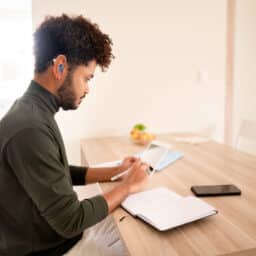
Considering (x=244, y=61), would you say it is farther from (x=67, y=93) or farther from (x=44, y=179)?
(x=44, y=179)

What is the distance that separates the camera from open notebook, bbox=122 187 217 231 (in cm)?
85

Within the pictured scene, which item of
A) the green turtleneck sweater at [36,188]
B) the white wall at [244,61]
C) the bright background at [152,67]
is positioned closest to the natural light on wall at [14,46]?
the bright background at [152,67]

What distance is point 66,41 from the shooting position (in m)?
0.93

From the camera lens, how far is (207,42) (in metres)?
2.38

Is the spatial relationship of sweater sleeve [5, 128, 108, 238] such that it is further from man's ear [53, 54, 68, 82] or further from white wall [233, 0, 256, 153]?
white wall [233, 0, 256, 153]

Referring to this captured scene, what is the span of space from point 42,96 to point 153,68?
1.48 m

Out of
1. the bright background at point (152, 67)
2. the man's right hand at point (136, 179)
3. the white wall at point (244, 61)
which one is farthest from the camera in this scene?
the white wall at point (244, 61)

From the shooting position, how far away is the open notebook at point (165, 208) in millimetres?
852

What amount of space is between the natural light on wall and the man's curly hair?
1177mm

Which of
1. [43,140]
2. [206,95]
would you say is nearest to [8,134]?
[43,140]

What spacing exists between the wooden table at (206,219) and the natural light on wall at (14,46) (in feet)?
2.59

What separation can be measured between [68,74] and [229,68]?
74.2 inches

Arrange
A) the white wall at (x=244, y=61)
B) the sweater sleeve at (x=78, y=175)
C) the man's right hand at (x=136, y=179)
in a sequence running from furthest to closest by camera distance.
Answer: the white wall at (x=244, y=61) → the sweater sleeve at (x=78, y=175) → the man's right hand at (x=136, y=179)

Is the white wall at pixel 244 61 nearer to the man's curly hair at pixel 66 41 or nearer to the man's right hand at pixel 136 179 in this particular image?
the man's right hand at pixel 136 179
